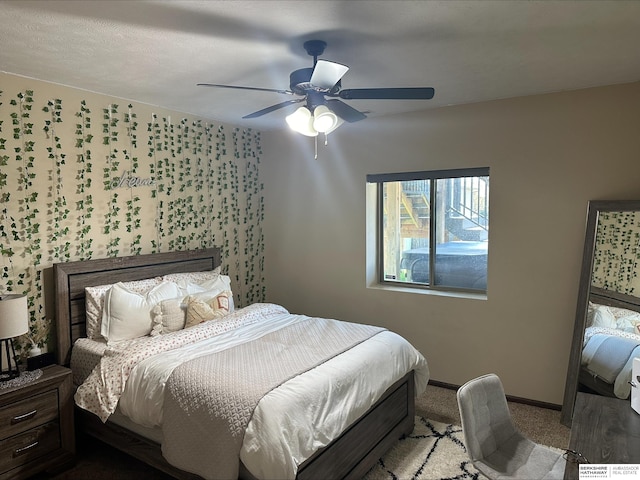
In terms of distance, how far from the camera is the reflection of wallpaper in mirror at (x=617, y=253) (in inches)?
113

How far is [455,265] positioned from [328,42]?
248 centimetres

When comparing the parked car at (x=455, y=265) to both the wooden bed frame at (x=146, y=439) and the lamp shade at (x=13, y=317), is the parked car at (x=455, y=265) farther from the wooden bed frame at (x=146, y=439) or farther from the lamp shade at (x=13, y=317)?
the lamp shade at (x=13, y=317)

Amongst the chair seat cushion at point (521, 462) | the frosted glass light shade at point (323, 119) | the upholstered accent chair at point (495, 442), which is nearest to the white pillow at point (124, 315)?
the frosted glass light shade at point (323, 119)

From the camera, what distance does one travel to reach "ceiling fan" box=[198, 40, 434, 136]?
211 centimetres

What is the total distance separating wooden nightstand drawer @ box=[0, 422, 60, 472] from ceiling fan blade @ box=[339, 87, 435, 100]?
2.74m

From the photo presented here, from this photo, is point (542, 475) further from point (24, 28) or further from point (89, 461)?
point (24, 28)

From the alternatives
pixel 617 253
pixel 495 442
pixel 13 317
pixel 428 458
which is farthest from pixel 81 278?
pixel 617 253

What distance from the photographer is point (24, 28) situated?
82.7 inches

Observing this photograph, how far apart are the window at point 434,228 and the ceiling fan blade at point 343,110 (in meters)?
1.52

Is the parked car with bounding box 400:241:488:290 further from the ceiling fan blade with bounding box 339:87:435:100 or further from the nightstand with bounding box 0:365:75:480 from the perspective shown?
the nightstand with bounding box 0:365:75:480

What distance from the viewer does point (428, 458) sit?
2717 millimetres

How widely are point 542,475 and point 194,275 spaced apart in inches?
116

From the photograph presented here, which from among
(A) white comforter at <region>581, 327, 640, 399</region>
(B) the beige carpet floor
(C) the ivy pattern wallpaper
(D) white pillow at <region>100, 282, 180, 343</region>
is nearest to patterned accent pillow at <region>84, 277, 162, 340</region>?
(D) white pillow at <region>100, 282, 180, 343</region>

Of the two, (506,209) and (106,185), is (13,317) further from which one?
(506,209)
